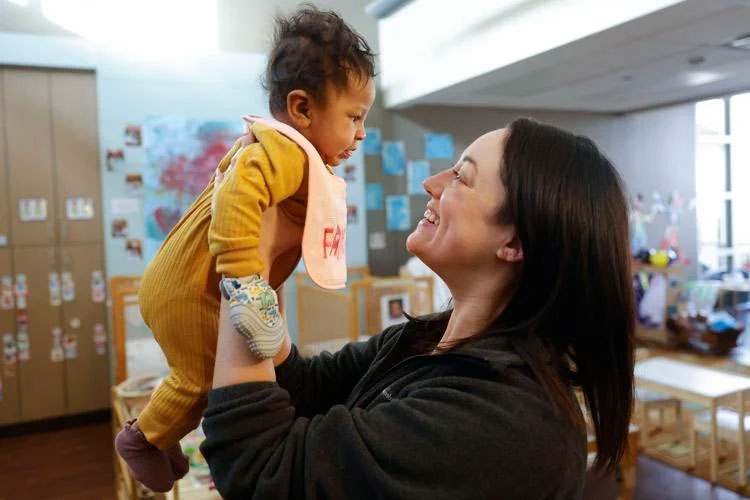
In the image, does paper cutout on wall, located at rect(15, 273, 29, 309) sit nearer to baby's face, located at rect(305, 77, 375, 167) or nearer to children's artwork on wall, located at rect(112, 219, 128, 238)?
children's artwork on wall, located at rect(112, 219, 128, 238)

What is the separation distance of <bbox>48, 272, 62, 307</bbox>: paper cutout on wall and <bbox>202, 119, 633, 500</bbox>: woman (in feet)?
12.5

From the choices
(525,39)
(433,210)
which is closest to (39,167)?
(525,39)

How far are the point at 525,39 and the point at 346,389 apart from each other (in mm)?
3022

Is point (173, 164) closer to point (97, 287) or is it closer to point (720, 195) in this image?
point (97, 287)

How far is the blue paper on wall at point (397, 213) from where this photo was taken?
5398 mm

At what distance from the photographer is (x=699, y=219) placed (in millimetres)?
7230

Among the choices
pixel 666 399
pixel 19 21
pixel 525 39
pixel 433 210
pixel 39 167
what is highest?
pixel 19 21

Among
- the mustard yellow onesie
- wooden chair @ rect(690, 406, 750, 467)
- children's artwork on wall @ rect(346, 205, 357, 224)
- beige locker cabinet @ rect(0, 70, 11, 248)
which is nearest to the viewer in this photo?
the mustard yellow onesie

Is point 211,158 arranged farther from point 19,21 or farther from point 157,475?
point 157,475

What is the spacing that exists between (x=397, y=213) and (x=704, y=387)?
→ 115 inches

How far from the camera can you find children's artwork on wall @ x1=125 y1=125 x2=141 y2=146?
439 centimetres

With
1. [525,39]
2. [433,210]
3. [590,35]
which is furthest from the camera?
[525,39]

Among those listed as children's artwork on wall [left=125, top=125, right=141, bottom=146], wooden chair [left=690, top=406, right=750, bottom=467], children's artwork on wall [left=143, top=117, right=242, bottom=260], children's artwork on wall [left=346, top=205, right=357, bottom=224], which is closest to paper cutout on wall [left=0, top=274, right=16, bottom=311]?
children's artwork on wall [left=143, top=117, right=242, bottom=260]

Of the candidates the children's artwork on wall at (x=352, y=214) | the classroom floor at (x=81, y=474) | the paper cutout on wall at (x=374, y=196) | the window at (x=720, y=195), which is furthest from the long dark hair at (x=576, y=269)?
the window at (x=720, y=195)
